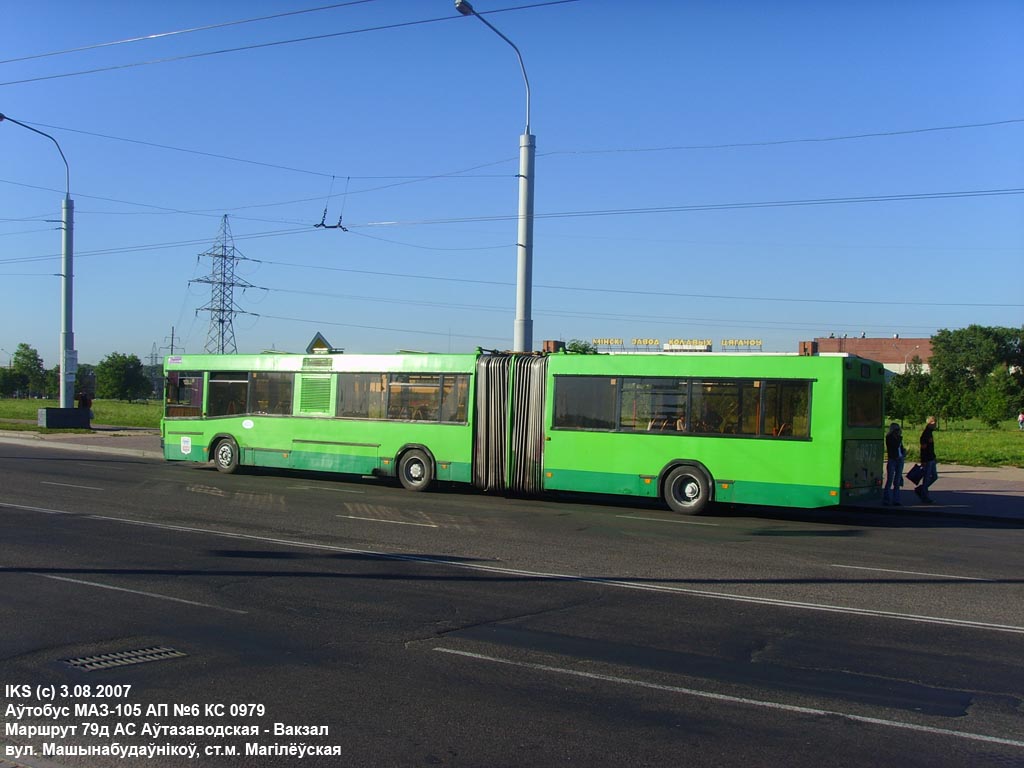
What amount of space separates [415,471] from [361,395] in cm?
220

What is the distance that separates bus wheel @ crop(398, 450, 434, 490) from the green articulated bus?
28 millimetres

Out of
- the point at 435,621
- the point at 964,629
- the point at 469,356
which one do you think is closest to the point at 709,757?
the point at 435,621

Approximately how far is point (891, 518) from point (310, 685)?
14.1 meters

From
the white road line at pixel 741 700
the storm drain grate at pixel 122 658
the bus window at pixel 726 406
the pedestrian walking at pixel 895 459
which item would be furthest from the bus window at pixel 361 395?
the white road line at pixel 741 700

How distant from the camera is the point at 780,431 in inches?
637

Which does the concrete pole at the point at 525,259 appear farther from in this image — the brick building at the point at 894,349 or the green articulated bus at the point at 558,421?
the brick building at the point at 894,349

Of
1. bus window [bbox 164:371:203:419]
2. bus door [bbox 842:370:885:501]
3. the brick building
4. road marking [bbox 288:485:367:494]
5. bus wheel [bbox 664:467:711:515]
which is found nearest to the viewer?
bus door [bbox 842:370:885:501]

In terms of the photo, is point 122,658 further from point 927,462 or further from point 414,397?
point 927,462

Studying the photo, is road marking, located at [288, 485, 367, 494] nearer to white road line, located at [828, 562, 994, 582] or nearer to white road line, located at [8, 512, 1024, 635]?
white road line, located at [8, 512, 1024, 635]

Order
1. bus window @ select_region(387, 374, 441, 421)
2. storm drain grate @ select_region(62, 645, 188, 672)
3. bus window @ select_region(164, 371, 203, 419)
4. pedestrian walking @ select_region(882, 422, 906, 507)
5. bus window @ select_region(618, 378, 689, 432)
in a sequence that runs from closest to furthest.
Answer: storm drain grate @ select_region(62, 645, 188, 672)
bus window @ select_region(618, 378, 689, 432)
pedestrian walking @ select_region(882, 422, 906, 507)
bus window @ select_region(387, 374, 441, 421)
bus window @ select_region(164, 371, 203, 419)

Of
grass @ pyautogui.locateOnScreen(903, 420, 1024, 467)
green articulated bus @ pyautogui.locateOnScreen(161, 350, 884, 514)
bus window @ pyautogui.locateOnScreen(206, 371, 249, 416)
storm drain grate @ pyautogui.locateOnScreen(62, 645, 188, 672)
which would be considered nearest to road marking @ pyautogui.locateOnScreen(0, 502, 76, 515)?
green articulated bus @ pyautogui.locateOnScreen(161, 350, 884, 514)

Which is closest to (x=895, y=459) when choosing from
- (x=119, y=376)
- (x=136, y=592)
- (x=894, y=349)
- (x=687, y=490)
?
(x=687, y=490)

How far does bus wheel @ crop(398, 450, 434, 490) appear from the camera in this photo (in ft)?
64.8

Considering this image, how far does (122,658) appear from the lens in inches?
262
